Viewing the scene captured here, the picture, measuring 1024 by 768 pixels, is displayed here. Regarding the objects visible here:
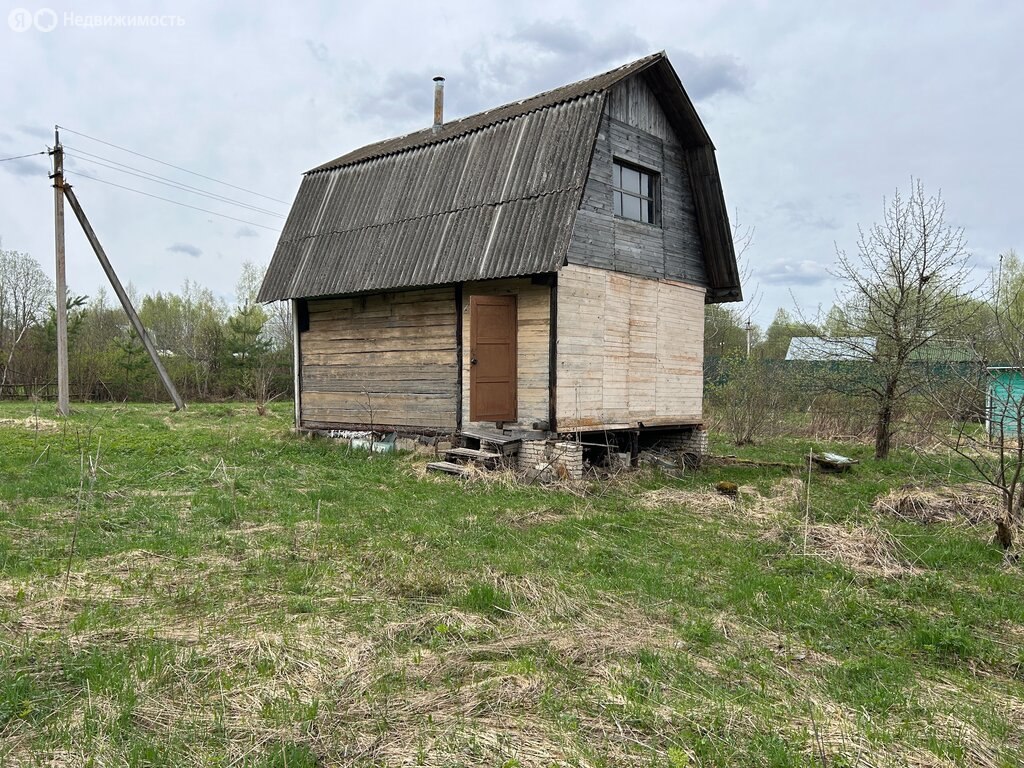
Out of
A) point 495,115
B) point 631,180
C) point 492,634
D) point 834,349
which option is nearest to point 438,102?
point 495,115

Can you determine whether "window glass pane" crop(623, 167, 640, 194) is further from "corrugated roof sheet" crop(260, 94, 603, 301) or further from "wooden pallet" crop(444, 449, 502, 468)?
"wooden pallet" crop(444, 449, 502, 468)

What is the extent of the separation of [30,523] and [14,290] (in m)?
35.0

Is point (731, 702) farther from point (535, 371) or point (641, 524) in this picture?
point (535, 371)

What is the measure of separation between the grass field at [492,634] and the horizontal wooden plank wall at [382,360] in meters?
4.35

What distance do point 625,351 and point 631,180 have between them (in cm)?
320

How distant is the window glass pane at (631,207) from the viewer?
40.7ft

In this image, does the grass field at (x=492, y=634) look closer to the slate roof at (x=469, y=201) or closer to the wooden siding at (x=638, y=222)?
the slate roof at (x=469, y=201)

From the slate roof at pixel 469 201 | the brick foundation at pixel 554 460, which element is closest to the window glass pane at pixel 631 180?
the slate roof at pixel 469 201

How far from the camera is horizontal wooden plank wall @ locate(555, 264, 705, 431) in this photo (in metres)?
11.1

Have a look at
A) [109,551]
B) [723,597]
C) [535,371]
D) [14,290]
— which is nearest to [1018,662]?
[723,597]

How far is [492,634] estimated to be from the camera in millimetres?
4363

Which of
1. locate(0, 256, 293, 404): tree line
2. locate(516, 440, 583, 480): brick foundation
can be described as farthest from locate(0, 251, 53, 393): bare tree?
locate(516, 440, 583, 480): brick foundation

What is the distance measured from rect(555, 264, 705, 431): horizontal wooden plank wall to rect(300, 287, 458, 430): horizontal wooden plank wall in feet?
7.83

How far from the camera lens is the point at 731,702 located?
3434 millimetres
